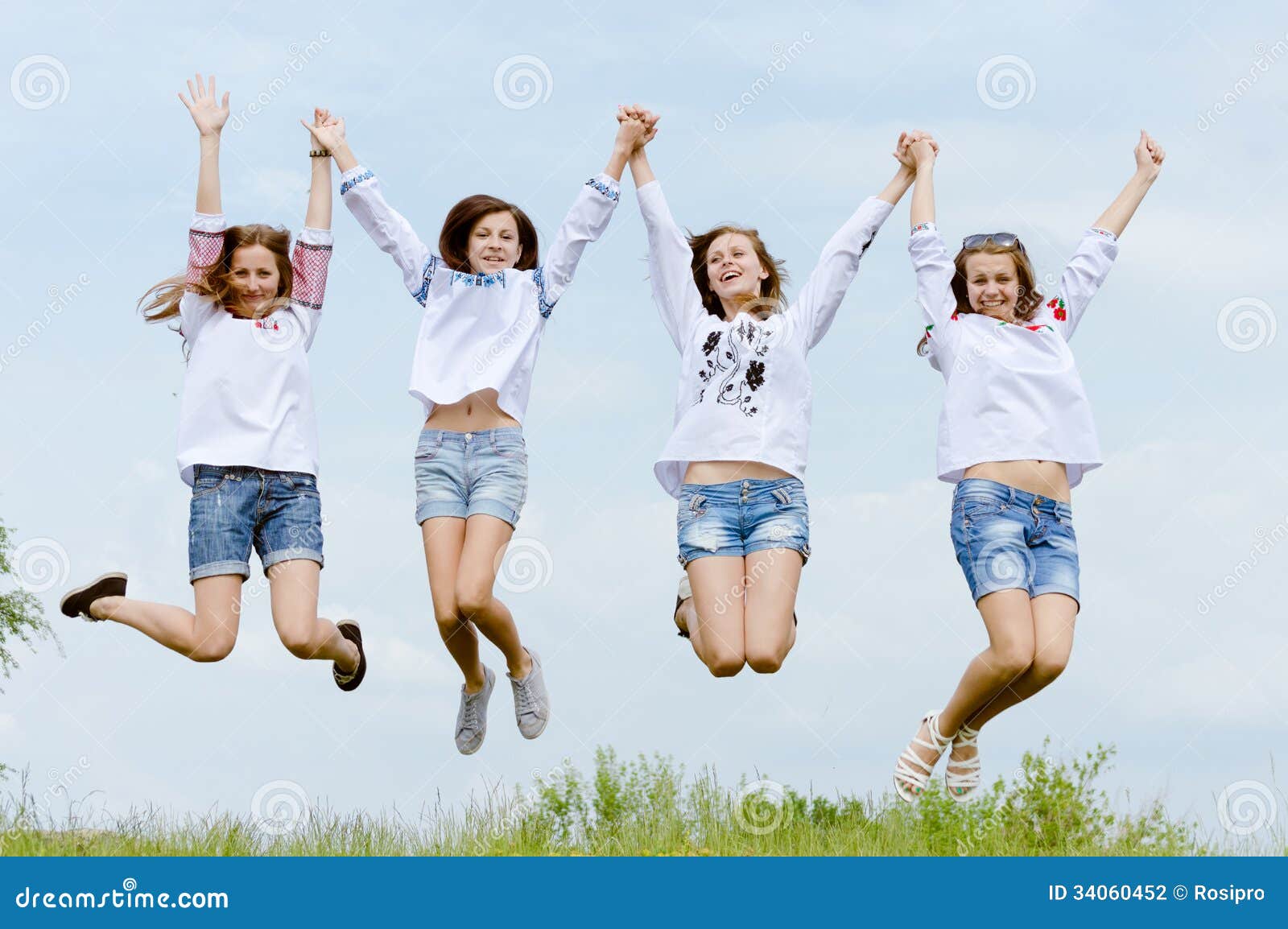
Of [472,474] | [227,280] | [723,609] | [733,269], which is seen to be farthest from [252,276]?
[723,609]

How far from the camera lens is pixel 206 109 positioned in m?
8.80

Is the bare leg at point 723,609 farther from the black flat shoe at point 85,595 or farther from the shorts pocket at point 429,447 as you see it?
the black flat shoe at point 85,595

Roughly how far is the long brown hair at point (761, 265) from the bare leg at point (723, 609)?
59.1 inches

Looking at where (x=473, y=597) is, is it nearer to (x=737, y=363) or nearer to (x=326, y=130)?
(x=737, y=363)

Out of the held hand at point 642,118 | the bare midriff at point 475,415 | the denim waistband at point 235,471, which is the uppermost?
the held hand at point 642,118

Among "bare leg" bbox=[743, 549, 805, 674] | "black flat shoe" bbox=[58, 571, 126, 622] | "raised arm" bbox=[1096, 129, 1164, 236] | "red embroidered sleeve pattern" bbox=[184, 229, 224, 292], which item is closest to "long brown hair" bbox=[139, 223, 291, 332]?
"red embroidered sleeve pattern" bbox=[184, 229, 224, 292]

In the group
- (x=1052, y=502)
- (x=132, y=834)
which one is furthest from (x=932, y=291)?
(x=132, y=834)

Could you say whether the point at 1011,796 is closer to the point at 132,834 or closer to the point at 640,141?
the point at 640,141

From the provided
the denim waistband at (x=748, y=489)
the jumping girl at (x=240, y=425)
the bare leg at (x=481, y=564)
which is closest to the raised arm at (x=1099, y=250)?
the denim waistband at (x=748, y=489)

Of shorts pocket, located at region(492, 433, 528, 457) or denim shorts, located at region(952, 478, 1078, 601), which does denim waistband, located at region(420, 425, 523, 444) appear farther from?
denim shorts, located at region(952, 478, 1078, 601)

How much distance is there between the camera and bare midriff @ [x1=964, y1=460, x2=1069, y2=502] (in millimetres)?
8125

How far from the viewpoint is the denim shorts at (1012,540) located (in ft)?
26.1

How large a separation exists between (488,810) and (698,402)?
2629mm
